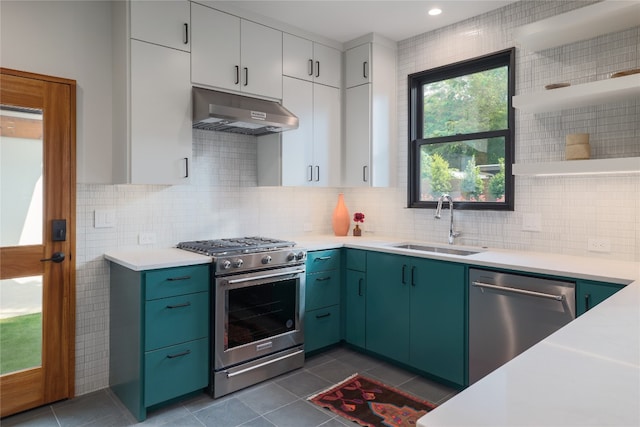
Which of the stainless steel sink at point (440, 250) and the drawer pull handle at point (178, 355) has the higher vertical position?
the stainless steel sink at point (440, 250)

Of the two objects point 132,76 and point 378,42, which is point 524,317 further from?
point 132,76

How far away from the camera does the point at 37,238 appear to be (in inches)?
105

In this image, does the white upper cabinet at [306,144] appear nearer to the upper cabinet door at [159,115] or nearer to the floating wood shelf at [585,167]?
the upper cabinet door at [159,115]

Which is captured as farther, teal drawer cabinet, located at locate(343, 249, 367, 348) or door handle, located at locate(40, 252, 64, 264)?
teal drawer cabinet, located at locate(343, 249, 367, 348)

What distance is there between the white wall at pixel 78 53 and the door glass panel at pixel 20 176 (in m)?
0.24

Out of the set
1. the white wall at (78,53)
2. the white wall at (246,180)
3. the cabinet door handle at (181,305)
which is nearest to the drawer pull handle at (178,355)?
the cabinet door handle at (181,305)

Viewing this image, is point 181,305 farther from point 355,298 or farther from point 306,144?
point 306,144

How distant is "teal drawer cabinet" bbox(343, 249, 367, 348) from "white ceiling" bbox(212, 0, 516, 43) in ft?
6.16

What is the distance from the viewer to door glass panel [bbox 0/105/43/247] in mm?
2553

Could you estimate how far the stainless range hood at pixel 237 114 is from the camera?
2.91 m

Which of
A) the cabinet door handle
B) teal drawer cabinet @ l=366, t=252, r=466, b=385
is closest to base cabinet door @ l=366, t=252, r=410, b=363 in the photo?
teal drawer cabinet @ l=366, t=252, r=466, b=385

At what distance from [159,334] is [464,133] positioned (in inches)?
109

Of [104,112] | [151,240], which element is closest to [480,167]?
[151,240]

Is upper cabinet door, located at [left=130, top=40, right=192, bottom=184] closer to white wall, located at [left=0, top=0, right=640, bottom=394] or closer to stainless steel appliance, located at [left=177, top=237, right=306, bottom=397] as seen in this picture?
white wall, located at [left=0, top=0, right=640, bottom=394]
